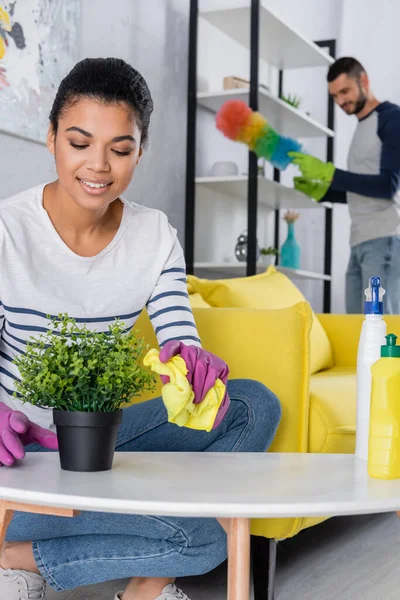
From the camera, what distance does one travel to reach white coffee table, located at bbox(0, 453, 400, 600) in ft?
2.62

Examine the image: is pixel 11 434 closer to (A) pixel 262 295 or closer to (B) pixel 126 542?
(B) pixel 126 542

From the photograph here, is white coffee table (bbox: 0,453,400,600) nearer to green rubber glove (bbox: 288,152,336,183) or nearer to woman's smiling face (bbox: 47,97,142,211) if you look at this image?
woman's smiling face (bbox: 47,97,142,211)

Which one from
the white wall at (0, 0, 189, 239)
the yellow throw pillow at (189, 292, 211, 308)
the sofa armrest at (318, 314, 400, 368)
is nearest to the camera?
the yellow throw pillow at (189, 292, 211, 308)

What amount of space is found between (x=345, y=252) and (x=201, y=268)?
5.43 feet

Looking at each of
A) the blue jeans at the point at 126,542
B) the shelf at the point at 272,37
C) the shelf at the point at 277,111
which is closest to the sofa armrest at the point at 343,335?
the shelf at the point at 277,111

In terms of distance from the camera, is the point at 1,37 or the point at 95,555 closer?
the point at 95,555

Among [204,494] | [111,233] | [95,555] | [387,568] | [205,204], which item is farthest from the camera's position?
[205,204]

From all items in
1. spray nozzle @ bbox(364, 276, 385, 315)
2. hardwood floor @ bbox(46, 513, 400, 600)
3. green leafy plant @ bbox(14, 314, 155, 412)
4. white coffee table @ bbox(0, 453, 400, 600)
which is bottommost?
hardwood floor @ bbox(46, 513, 400, 600)

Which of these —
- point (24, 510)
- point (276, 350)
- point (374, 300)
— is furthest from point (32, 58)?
point (24, 510)

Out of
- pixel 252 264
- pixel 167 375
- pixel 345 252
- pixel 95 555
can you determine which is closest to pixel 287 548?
pixel 95 555

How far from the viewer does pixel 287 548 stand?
79.5 inches

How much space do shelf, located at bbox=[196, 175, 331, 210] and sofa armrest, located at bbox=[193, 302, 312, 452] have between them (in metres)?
1.69

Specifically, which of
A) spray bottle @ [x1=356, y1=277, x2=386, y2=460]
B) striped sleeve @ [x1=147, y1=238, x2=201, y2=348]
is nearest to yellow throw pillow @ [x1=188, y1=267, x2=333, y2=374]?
striped sleeve @ [x1=147, y1=238, x2=201, y2=348]

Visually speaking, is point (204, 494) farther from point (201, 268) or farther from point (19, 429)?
point (201, 268)
